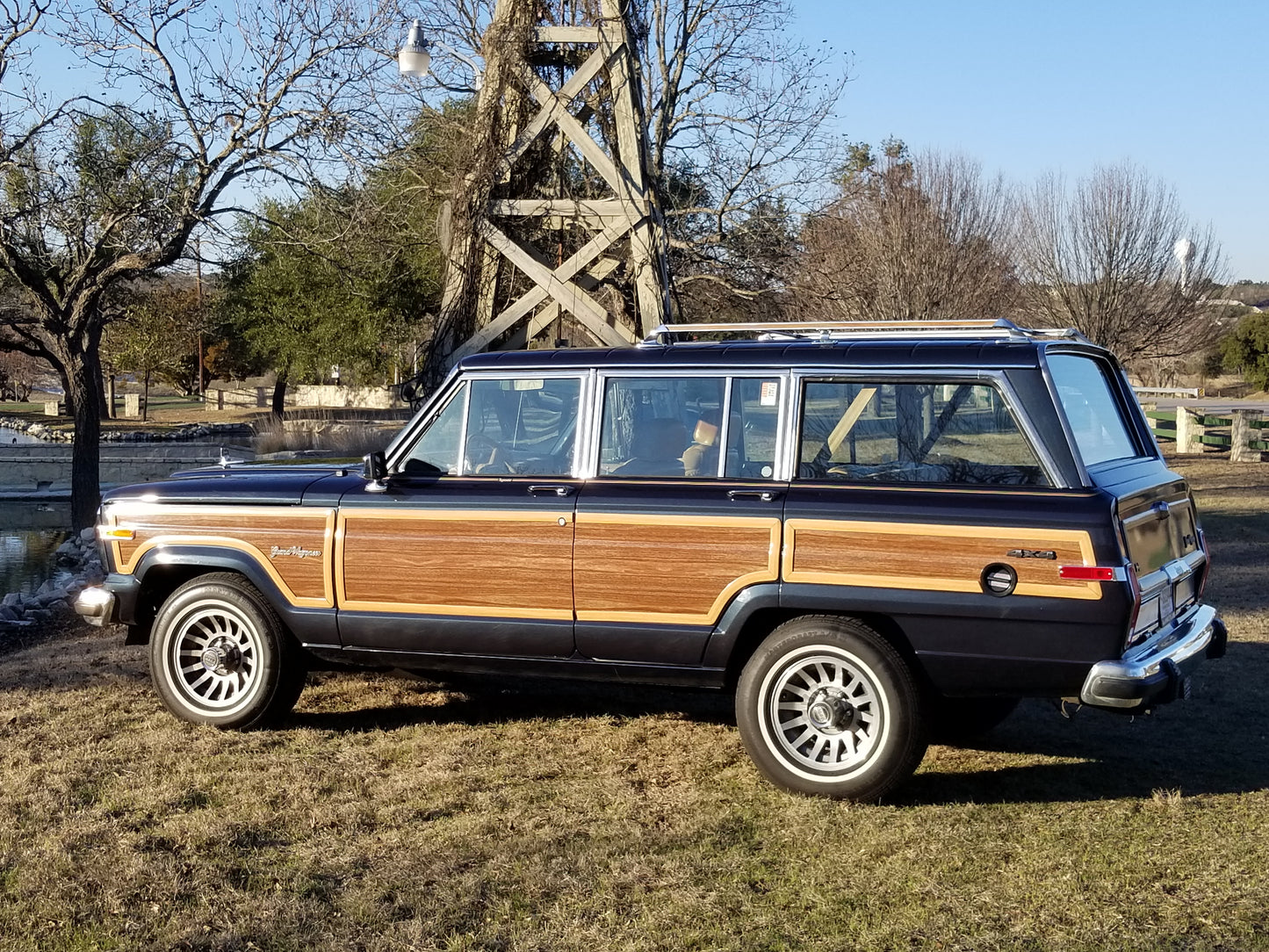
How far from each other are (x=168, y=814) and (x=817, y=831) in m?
2.63

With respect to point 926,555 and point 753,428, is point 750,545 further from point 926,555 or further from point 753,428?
point 926,555

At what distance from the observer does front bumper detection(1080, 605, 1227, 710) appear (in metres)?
4.89

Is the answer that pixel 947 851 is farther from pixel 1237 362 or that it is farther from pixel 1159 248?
pixel 1237 362

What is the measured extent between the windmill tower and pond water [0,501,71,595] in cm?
560

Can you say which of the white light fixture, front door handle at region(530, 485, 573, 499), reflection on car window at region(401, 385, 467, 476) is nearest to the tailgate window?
front door handle at region(530, 485, 573, 499)

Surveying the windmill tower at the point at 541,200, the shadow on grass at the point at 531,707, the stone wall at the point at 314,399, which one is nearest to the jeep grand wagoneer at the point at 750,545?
the shadow on grass at the point at 531,707

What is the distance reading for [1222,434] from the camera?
27.5 meters

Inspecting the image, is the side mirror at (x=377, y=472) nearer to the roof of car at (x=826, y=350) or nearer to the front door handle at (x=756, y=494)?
the roof of car at (x=826, y=350)

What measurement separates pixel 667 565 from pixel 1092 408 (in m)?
2.05

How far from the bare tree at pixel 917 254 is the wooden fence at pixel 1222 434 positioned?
456 cm

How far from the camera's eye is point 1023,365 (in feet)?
17.2

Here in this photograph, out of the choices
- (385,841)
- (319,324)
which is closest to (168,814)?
(385,841)

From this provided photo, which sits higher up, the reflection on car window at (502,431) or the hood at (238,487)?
the reflection on car window at (502,431)

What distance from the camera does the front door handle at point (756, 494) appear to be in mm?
5500
